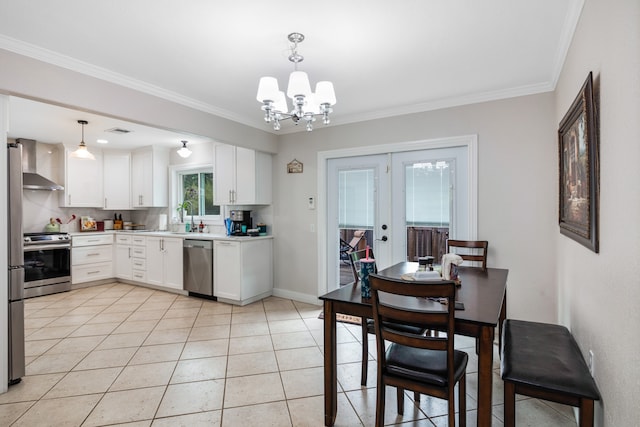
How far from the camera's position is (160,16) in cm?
198

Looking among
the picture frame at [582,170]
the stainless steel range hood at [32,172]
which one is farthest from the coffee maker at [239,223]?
the picture frame at [582,170]

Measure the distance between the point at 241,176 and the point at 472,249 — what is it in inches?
125

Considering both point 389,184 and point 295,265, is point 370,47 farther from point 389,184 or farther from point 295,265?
point 295,265

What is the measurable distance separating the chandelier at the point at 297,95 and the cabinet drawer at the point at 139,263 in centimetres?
404

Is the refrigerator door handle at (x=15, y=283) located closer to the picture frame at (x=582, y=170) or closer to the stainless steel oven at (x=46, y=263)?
the stainless steel oven at (x=46, y=263)

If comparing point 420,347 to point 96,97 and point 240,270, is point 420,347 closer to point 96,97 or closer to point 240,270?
point 96,97

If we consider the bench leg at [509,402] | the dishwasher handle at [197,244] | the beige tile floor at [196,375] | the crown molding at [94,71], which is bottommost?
the beige tile floor at [196,375]

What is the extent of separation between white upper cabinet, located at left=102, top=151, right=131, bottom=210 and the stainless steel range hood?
76 cm

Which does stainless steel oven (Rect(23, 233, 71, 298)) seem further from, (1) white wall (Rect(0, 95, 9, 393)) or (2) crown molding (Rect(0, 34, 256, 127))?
(2) crown molding (Rect(0, 34, 256, 127))

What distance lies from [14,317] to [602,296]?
3.69 metres

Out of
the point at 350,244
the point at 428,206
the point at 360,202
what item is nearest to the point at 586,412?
the point at 428,206

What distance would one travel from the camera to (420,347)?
5.24ft

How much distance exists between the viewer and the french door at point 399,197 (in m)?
3.51

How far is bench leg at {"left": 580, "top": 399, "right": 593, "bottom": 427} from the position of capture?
1377 mm
